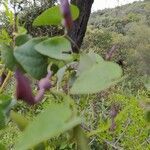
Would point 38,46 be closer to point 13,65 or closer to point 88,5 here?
point 13,65

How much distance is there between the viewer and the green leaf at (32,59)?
0.30m

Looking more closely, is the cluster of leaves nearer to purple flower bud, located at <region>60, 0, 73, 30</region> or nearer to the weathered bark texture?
purple flower bud, located at <region>60, 0, 73, 30</region>

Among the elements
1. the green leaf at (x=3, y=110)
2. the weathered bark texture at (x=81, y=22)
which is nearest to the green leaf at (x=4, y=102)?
the green leaf at (x=3, y=110)

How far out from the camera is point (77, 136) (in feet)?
0.95

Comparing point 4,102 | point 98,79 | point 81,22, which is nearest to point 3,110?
point 4,102

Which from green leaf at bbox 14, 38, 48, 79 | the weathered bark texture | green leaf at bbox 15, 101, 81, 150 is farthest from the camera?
the weathered bark texture

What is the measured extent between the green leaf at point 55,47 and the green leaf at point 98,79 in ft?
0.16

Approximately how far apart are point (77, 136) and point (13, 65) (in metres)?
0.08

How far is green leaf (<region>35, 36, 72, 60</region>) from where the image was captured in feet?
0.95

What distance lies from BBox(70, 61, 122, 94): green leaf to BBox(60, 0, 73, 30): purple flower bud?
0.06 metres

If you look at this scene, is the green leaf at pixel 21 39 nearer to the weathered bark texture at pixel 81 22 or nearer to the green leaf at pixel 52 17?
the green leaf at pixel 52 17

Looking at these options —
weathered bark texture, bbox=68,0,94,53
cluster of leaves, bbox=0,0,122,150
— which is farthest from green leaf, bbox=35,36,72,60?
weathered bark texture, bbox=68,0,94,53

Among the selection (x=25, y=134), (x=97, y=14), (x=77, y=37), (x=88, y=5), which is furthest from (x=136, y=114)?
(x=97, y=14)

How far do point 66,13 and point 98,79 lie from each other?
73mm
